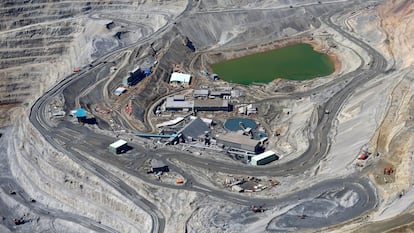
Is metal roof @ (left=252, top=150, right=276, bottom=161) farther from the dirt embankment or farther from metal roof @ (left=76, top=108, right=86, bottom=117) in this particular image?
the dirt embankment

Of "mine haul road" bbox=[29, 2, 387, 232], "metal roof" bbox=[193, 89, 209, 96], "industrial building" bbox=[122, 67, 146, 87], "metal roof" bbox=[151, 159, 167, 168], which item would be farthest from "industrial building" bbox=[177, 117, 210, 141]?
"industrial building" bbox=[122, 67, 146, 87]

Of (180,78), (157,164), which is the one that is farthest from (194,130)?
(180,78)

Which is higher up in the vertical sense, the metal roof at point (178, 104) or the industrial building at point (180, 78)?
the industrial building at point (180, 78)

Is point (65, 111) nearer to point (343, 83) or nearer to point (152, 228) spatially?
point (152, 228)

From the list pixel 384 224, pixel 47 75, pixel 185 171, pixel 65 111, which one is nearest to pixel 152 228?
pixel 185 171

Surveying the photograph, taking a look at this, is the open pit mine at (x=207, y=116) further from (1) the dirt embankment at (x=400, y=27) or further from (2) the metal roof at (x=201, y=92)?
(2) the metal roof at (x=201, y=92)

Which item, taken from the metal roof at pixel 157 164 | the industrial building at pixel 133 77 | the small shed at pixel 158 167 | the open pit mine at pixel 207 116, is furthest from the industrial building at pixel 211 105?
the small shed at pixel 158 167
